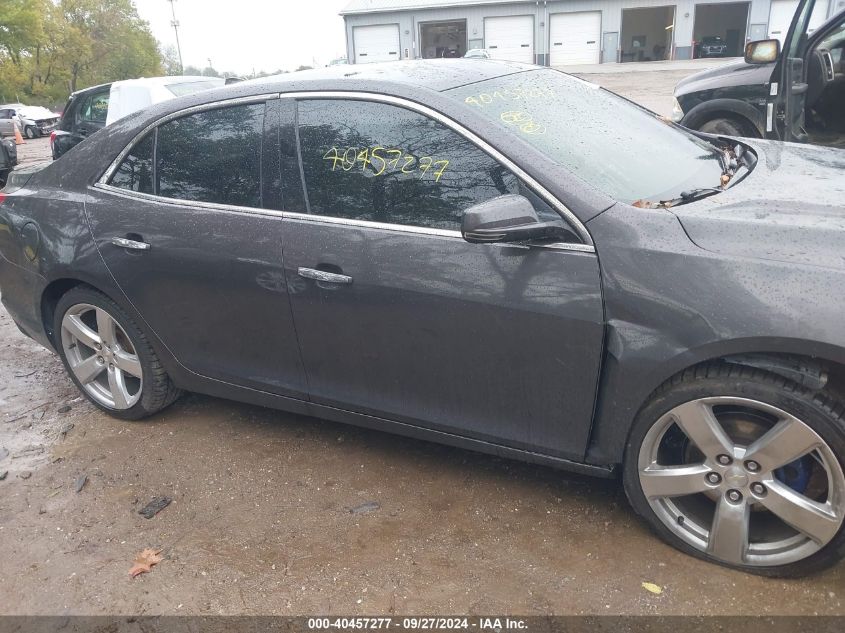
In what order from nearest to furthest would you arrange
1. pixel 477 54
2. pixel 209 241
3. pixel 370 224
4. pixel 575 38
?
pixel 370 224, pixel 209 241, pixel 477 54, pixel 575 38

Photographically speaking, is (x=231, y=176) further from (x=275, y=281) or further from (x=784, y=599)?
(x=784, y=599)

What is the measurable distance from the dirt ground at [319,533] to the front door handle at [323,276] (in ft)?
3.20

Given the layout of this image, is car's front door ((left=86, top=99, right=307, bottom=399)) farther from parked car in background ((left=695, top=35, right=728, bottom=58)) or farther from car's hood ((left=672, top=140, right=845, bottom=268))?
parked car in background ((left=695, top=35, right=728, bottom=58))

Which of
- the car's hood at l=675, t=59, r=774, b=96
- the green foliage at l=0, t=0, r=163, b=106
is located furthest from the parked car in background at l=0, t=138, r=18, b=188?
the green foliage at l=0, t=0, r=163, b=106

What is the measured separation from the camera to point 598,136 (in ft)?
9.63

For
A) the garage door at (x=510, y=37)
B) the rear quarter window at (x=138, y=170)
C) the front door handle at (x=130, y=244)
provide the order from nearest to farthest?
1. the front door handle at (x=130, y=244)
2. the rear quarter window at (x=138, y=170)
3. the garage door at (x=510, y=37)

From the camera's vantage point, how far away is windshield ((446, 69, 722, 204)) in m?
2.67

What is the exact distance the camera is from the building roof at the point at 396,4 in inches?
1585

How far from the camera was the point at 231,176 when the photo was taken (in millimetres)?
3129

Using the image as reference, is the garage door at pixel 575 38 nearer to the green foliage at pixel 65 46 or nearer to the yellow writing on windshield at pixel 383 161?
the green foliage at pixel 65 46

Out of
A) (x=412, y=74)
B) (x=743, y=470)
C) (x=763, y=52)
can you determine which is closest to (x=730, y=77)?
(x=763, y=52)

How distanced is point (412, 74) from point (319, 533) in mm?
1959

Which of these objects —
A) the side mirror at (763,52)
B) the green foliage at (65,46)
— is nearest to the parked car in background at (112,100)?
the side mirror at (763,52)

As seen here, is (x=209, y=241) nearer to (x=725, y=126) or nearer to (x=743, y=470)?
(x=743, y=470)
